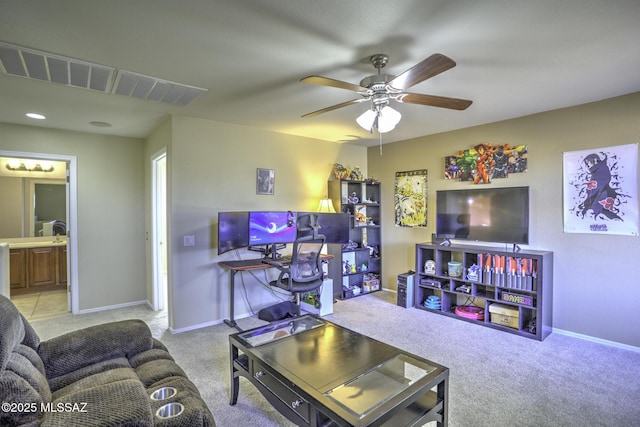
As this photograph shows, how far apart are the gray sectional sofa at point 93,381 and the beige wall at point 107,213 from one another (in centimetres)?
289

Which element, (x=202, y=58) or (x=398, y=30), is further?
(x=202, y=58)

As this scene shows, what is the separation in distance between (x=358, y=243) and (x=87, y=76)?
4.01 metres

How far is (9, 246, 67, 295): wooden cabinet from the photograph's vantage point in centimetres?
500

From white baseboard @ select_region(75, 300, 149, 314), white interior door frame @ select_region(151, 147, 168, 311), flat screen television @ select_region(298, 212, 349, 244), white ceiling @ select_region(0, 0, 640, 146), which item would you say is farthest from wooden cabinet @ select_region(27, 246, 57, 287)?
flat screen television @ select_region(298, 212, 349, 244)

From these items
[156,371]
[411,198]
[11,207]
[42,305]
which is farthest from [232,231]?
[11,207]

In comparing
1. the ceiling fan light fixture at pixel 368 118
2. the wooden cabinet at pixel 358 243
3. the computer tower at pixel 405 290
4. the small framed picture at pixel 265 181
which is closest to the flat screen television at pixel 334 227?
the wooden cabinet at pixel 358 243

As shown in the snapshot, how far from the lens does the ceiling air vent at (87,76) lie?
2119 millimetres

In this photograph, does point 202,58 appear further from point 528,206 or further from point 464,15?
point 528,206

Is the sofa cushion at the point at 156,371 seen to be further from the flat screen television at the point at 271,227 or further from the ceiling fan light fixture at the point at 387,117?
the ceiling fan light fixture at the point at 387,117

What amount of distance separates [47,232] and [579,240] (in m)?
8.01

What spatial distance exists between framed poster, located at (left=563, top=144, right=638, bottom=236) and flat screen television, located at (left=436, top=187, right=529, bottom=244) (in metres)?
0.42

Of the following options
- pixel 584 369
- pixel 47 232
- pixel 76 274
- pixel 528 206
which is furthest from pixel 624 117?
pixel 47 232

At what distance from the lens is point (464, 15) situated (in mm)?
1718

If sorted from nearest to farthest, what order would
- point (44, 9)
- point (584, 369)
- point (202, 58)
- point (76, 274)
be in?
point (44, 9), point (202, 58), point (584, 369), point (76, 274)
